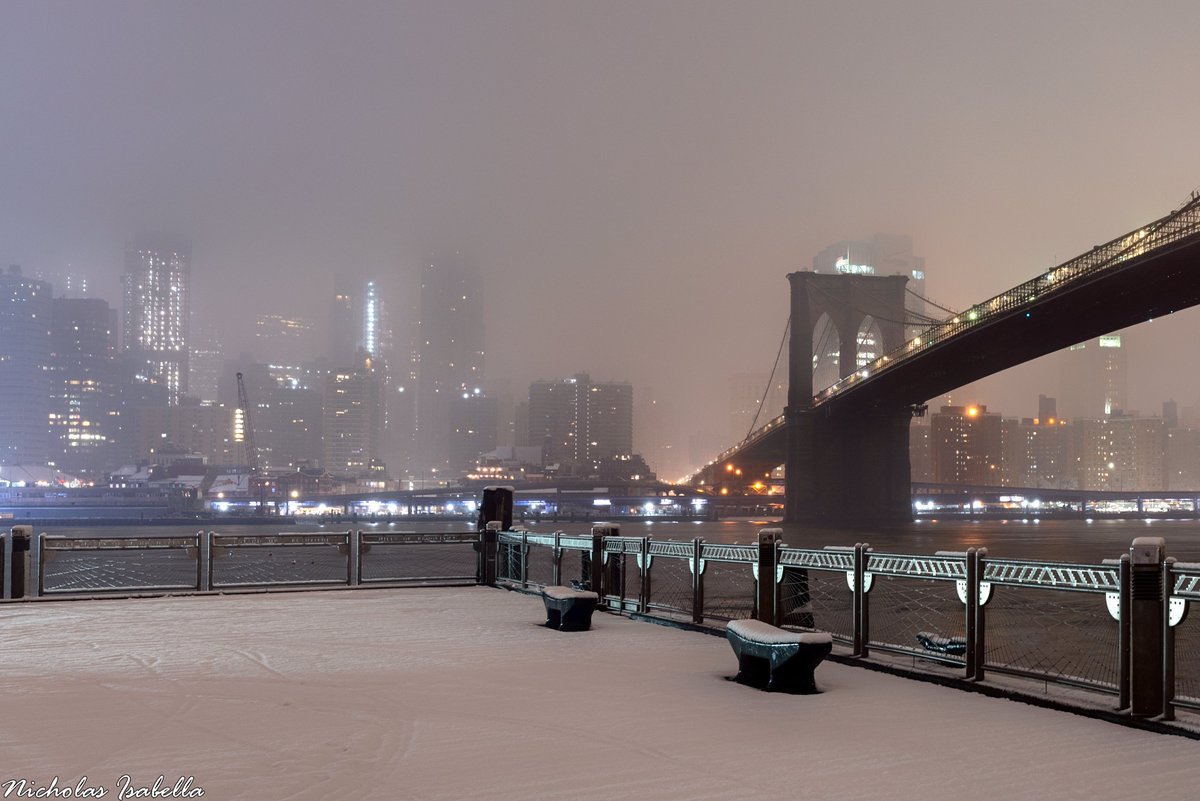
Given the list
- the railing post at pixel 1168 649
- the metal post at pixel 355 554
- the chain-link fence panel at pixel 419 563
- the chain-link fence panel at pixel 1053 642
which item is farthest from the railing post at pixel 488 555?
the chain-link fence panel at pixel 419 563

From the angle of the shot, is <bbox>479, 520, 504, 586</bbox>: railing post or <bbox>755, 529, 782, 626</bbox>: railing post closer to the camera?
<bbox>755, 529, 782, 626</bbox>: railing post

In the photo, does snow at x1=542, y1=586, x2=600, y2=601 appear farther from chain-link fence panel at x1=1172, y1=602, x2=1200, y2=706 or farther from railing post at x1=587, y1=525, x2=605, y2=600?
chain-link fence panel at x1=1172, y1=602, x2=1200, y2=706

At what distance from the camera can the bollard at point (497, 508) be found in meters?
18.3

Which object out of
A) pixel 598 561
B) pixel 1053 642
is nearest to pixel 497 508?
pixel 598 561

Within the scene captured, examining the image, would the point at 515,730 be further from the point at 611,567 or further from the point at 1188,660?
the point at 1188,660

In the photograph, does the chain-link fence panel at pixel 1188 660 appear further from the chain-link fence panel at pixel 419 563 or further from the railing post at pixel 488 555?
the chain-link fence panel at pixel 419 563

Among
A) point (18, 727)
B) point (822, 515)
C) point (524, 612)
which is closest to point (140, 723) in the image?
point (18, 727)

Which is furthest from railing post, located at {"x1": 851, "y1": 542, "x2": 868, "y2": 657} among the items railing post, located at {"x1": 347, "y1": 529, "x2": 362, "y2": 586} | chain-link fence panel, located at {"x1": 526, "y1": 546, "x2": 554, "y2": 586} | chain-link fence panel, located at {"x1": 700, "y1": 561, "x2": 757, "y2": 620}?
chain-link fence panel, located at {"x1": 526, "y1": 546, "x2": 554, "y2": 586}

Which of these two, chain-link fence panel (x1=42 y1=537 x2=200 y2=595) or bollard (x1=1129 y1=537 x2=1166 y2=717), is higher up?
bollard (x1=1129 y1=537 x2=1166 y2=717)

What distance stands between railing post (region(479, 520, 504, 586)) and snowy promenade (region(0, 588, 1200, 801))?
732 cm

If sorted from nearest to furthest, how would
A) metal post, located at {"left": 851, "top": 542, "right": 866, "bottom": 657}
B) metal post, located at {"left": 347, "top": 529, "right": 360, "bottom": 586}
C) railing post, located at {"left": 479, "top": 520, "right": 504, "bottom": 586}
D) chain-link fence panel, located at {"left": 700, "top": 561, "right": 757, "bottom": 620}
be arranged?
metal post, located at {"left": 851, "top": 542, "right": 866, "bottom": 657}
metal post, located at {"left": 347, "top": 529, "right": 360, "bottom": 586}
railing post, located at {"left": 479, "top": 520, "right": 504, "bottom": 586}
chain-link fence panel, located at {"left": 700, "top": 561, "right": 757, "bottom": 620}

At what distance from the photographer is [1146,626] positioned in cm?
696

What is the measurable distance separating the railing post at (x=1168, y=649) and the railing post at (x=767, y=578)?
388 centimetres
